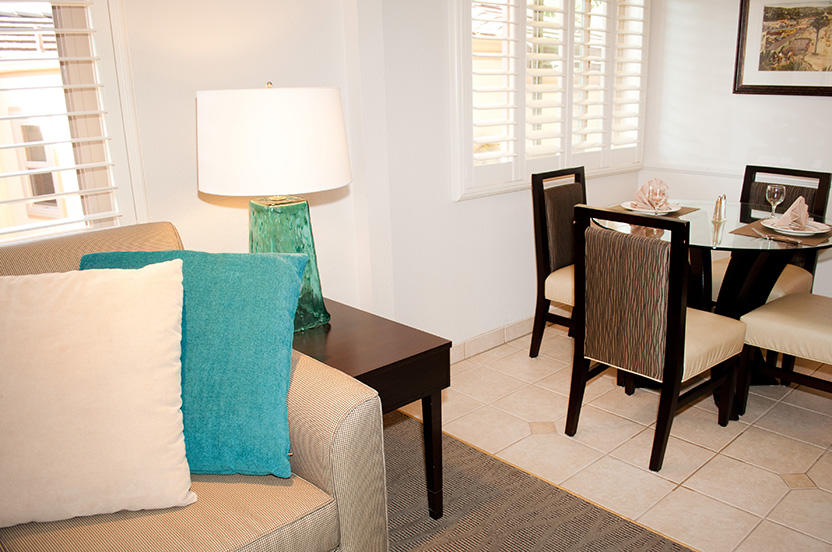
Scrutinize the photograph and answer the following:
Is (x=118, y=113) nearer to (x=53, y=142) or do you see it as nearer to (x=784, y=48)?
(x=53, y=142)

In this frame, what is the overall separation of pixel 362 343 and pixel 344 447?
1.72ft

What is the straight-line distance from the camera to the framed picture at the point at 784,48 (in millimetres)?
3322

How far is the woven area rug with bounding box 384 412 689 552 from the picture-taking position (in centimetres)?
201

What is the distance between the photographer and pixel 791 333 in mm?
2438

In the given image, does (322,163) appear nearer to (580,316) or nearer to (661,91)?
(580,316)

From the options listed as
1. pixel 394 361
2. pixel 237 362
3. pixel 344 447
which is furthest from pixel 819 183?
pixel 237 362

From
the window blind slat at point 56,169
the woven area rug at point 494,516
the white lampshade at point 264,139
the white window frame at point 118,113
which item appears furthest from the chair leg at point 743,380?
the window blind slat at point 56,169

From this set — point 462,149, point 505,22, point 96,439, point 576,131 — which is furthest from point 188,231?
point 576,131

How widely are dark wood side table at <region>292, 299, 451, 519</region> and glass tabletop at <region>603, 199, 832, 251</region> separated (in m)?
1.13

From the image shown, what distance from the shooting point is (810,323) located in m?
2.43

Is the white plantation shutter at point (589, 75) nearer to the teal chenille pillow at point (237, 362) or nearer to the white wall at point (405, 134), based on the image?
the white wall at point (405, 134)

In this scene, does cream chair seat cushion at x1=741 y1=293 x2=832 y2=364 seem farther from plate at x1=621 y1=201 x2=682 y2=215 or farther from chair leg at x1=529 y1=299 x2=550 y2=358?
chair leg at x1=529 y1=299 x2=550 y2=358

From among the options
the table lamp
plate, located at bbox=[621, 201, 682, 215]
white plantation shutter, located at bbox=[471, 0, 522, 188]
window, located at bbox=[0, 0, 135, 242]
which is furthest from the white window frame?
plate, located at bbox=[621, 201, 682, 215]

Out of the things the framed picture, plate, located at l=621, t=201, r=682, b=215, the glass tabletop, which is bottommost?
the glass tabletop
